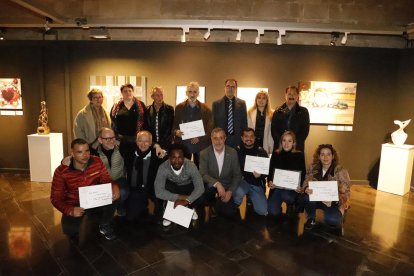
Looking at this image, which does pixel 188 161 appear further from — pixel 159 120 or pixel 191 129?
pixel 159 120

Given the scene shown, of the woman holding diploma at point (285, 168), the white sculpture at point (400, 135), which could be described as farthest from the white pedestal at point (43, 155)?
the white sculpture at point (400, 135)

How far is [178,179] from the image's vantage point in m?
4.03

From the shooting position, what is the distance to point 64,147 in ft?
21.6

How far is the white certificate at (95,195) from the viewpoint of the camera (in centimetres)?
345

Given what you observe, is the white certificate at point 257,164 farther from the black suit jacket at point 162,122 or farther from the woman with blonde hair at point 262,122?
the black suit jacket at point 162,122

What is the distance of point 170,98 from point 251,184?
282 cm

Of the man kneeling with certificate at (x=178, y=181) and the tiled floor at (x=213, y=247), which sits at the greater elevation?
the man kneeling with certificate at (x=178, y=181)

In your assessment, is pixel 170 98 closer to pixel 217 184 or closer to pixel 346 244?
pixel 217 184

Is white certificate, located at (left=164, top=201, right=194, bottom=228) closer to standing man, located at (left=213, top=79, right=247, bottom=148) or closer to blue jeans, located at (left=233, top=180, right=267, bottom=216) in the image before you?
blue jeans, located at (left=233, top=180, right=267, bottom=216)

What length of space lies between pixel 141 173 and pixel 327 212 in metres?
2.70

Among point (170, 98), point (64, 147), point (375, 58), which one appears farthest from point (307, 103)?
point (64, 147)

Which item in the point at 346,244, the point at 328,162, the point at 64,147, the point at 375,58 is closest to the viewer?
the point at 346,244

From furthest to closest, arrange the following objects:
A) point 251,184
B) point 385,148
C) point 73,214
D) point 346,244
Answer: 1. point 385,148
2. point 251,184
3. point 346,244
4. point 73,214

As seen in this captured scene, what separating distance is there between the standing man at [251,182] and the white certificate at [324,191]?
0.82 metres
